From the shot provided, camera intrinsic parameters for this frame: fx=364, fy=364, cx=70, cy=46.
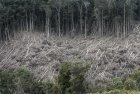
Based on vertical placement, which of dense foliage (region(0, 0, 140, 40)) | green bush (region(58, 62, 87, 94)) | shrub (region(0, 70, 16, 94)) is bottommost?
A: shrub (region(0, 70, 16, 94))

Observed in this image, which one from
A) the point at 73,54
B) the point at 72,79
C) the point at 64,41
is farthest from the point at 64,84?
the point at 64,41

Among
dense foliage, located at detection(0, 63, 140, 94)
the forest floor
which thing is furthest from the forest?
dense foliage, located at detection(0, 63, 140, 94)

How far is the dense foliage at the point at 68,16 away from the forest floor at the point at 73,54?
233 cm

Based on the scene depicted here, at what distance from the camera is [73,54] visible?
5328cm

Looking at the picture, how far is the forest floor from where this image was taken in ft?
160

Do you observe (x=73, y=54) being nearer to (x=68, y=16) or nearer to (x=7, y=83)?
(x=68, y=16)

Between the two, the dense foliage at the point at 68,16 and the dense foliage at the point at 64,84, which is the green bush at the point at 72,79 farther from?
the dense foliage at the point at 68,16

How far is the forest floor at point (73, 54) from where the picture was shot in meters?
48.7

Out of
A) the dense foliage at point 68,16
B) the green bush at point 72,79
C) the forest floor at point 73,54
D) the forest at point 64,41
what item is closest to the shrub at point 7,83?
the forest at point 64,41

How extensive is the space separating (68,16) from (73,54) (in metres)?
12.6

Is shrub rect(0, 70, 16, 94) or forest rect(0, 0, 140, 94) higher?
forest rect(0, 0, 140, 94)

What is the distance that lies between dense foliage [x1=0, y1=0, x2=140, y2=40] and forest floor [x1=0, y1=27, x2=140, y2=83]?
7.64 ft

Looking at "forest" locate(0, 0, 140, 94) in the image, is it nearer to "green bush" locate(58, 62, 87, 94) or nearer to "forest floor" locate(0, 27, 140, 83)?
"forest floor" locate(0, 27, 140, 83)

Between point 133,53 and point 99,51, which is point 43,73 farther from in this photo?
point 133,53
